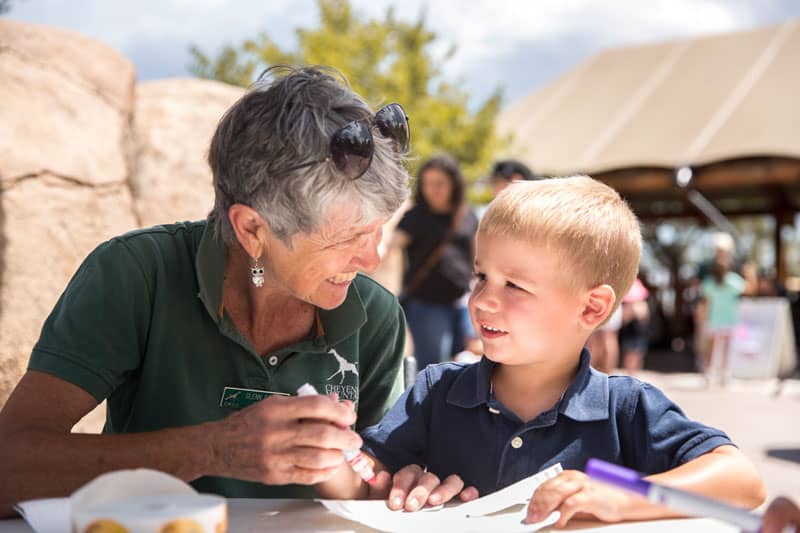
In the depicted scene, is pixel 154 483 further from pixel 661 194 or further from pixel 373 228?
pixel 661 194

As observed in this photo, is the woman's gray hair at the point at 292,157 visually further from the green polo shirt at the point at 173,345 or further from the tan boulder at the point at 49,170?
the tan boulder at the point at 49,170

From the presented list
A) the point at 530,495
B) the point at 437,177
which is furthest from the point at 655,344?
the point at 530,495

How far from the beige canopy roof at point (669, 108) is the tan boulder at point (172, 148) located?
891cm

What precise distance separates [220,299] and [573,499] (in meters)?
0.72

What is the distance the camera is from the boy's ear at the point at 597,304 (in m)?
1.54

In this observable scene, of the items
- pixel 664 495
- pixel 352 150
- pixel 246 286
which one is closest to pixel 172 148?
pixel 246 286

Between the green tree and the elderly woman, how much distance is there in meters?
11.9

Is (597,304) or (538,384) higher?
(597,304)

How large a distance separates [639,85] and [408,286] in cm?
1068

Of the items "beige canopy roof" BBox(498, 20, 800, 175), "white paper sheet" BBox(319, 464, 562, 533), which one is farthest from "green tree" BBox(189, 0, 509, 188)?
"white paper sheet" BBox(319, 464, 562, 533)

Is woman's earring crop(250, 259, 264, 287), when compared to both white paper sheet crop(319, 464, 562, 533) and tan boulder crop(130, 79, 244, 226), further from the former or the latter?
tan boulder crop(130, 79, 244, 226)

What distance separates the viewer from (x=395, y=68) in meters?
13.5

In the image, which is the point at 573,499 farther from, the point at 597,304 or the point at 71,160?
the point at 71,160

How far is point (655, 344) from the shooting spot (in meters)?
14.2
